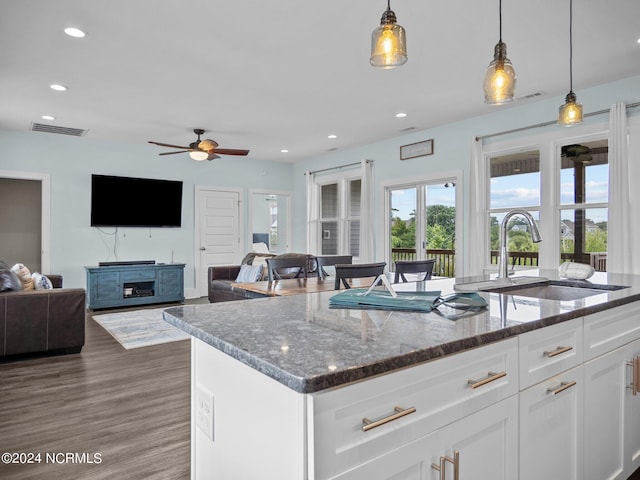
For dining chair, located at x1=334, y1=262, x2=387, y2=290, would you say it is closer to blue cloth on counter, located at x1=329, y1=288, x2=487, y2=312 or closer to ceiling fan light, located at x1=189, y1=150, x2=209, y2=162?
blue cloth on counter, located at x1=329, y1=288, x2=487, y2=312

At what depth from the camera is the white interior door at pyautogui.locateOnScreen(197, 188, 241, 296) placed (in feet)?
24.9

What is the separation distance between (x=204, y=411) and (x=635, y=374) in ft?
6.07

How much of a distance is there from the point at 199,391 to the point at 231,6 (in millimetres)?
2531

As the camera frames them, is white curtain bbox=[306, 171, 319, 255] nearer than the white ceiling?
No

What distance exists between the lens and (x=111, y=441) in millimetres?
2256

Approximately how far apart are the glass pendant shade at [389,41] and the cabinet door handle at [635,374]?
5.58ft

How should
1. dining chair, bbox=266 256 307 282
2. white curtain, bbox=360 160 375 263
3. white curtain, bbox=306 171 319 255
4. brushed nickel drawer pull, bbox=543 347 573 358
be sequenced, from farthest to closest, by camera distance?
white curtain, bbox=306 171 319 255
white curtain, bbox=360 160 375 263
dining chair, bbox=266 256 307 282
brushed nickel drawer pull, bbox=543 347 573 358

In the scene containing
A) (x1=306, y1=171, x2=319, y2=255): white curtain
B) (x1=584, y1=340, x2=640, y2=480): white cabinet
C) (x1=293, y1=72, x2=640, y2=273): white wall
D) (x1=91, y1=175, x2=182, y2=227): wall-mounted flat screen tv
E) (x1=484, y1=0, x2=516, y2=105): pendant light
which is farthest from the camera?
(x1=306, y1=171, x2=319, y2=255): white curtain

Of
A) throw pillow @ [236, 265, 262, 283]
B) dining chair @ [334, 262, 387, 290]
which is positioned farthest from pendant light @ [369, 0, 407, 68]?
throw pillow @ [236, 265, 262, 283]

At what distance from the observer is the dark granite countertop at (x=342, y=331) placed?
85cm

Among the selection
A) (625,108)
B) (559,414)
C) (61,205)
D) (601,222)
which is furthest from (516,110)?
(61,205)

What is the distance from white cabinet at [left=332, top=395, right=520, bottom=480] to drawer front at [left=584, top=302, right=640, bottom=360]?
0.57 meters

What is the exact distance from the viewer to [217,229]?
25.5 feet

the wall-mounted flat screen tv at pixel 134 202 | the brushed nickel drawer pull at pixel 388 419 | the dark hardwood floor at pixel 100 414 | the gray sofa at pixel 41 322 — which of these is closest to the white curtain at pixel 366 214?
the wall-mounted flat screen tv at pixel 134 202
